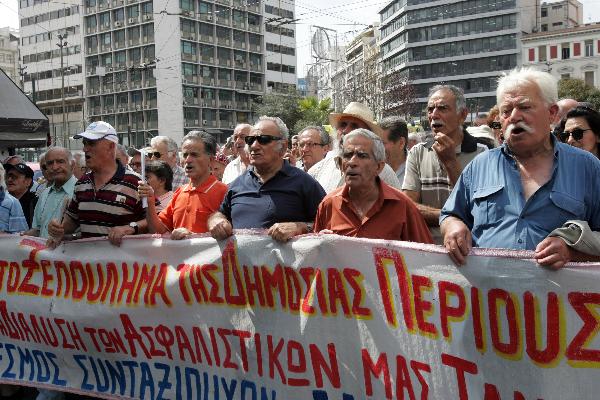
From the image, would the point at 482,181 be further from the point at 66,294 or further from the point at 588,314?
the point at 66,294

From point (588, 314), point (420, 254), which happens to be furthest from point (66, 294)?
point (588, 314)

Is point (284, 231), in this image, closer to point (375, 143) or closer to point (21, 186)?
point (375, 143)

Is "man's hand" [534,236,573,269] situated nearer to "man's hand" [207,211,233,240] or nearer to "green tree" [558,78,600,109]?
"man's hand" [207,211,233,240]

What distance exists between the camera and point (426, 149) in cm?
412

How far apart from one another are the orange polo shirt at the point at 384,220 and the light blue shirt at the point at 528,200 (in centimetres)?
58

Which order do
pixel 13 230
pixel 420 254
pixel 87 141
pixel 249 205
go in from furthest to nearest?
pixel 13 230 < pixel 87 141 < pixel 249 205 < pixel 420 254

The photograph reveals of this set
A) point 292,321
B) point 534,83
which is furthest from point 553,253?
point 292,321

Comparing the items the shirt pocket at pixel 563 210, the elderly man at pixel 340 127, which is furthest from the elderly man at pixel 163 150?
the shirt pocket at pixel 563 210

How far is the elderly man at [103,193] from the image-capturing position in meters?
4.30

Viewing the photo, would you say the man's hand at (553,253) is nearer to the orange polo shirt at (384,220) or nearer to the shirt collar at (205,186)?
the orange polo shirt at (384,220)

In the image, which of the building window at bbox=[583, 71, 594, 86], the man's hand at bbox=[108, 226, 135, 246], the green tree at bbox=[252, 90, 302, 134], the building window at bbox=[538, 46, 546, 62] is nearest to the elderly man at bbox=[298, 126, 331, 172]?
the man's hand at bbox=[108, 226, 135, 246]

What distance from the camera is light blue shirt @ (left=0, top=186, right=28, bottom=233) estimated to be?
5258 mm

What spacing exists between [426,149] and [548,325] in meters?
1.73

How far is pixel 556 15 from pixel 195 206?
9554 centimetres
